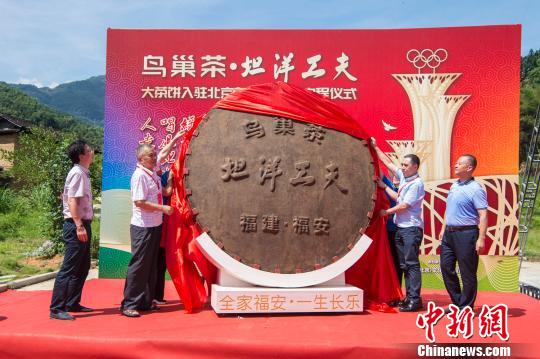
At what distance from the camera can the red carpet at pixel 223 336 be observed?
10.8ft

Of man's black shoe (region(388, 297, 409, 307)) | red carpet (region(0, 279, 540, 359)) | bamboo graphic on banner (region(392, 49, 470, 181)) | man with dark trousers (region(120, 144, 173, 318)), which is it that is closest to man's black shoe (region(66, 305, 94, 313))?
red carpet (region(0, 279, 540, 359))

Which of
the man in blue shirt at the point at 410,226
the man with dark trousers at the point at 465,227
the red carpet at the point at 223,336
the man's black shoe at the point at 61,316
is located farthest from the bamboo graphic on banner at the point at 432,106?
the man's black shoe at the point at 61,316

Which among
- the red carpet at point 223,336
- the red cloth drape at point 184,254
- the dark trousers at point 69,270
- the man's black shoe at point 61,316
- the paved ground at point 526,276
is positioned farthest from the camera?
the paved ground at point 526,276

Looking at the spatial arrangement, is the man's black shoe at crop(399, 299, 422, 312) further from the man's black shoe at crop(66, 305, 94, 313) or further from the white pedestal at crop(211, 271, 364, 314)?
the man's black shoe at crop(66, 305, 94, 313)

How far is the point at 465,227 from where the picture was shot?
4223 millimetres

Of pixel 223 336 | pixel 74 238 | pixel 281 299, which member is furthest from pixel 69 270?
pixel 281 299

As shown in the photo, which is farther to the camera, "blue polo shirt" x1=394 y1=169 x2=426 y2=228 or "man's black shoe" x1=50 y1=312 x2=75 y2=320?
"blue polo shirt" x1=394 y1=169 x2=426 y2=228

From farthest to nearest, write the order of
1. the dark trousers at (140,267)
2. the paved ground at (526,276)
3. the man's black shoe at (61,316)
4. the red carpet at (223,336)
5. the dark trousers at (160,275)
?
the paved ground at (526,276) < the dark trousers at (160,275) < the dark trousers at (140,267) < the man's black shoe at (61,316) < the red carpet at (223,336)

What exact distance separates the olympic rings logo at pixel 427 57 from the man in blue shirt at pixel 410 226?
7.00ft

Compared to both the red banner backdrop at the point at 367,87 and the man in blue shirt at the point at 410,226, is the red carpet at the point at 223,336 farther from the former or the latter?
the red banner backdrop at the point at 367,87

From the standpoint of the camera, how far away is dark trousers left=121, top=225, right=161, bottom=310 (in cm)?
414

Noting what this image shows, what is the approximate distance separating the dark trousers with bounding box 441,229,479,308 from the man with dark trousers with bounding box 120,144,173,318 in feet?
8.07

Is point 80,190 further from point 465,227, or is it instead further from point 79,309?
point 465,227

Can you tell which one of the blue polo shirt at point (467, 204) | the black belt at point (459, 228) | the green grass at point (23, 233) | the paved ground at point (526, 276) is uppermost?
the blue polo shirt at point (467, 204)
